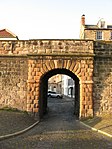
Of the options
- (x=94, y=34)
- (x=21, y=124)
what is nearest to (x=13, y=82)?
(x=21, y=124)

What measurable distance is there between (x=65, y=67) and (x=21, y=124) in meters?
5.69

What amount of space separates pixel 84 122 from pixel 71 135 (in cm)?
508

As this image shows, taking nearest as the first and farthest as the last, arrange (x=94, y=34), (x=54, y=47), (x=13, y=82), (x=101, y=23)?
(x=54, y=47) < (x=13, y=82) < (x=94, y=34) < (x=101, y=23)

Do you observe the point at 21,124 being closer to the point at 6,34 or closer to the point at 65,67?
the point at 65,67

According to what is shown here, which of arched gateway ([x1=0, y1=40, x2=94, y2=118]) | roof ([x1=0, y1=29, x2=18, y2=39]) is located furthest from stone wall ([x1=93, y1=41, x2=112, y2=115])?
roof ([x1=0, y1=29, x2=18, y2=39])

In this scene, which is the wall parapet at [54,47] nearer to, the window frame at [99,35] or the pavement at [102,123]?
the pavement at [102,123]

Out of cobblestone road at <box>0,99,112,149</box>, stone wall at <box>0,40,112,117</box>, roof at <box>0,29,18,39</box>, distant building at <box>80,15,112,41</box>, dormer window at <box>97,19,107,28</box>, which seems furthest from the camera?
dormer window at <box>97,19,107,28</box>

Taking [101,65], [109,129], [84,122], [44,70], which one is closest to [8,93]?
[44,70]

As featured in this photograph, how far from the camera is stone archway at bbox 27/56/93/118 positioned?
60.1 ft

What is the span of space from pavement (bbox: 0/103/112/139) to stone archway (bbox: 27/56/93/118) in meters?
0.84

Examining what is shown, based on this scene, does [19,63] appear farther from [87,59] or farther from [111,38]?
[111,38]

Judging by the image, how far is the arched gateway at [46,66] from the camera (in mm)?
18391

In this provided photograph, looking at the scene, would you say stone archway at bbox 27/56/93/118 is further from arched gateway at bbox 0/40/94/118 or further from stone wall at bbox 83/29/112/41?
stone wall at bbox 83/29/112/41

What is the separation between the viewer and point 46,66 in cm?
1862
